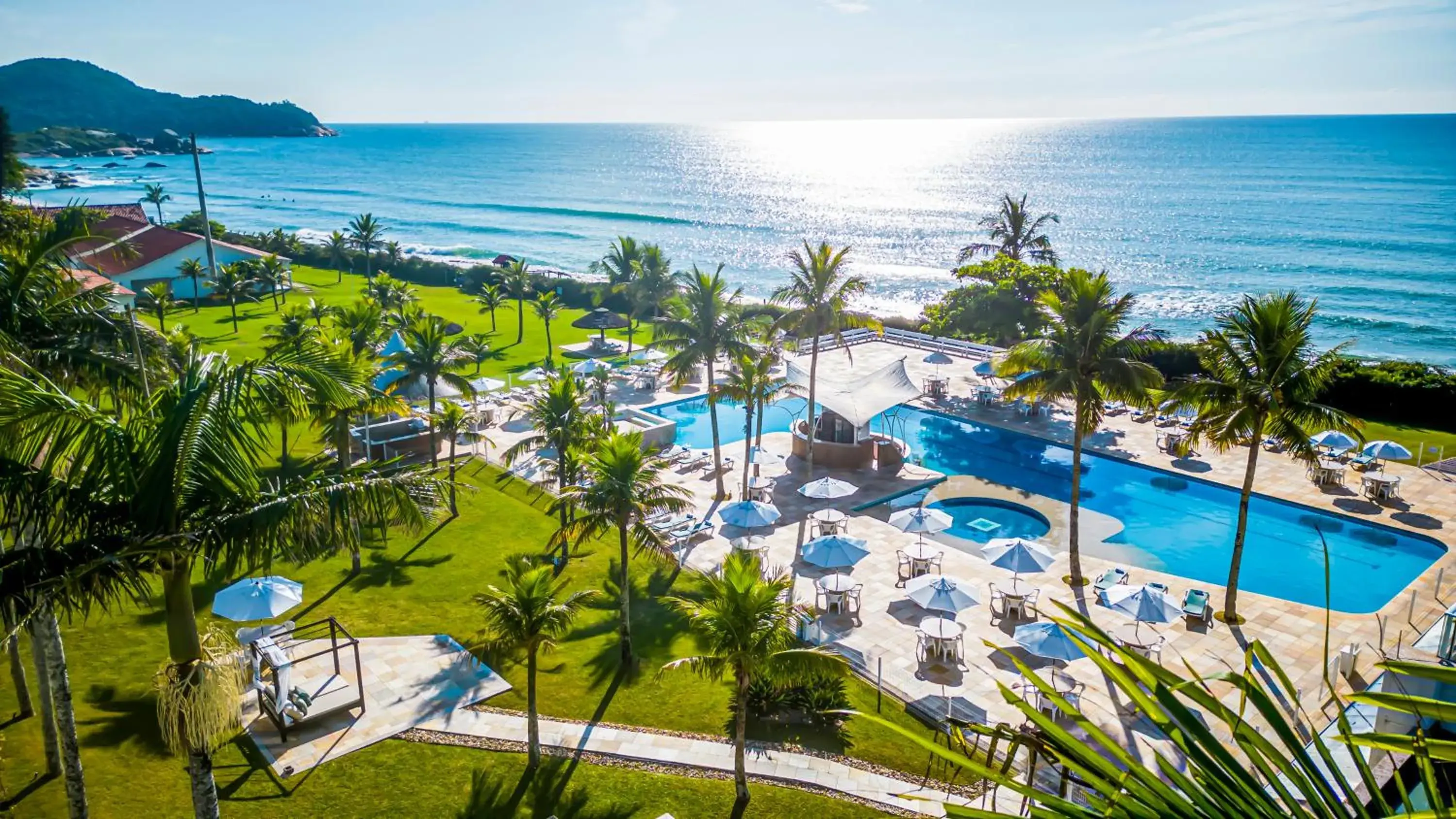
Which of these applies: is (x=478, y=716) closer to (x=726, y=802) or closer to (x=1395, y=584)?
(x=726, y=802)

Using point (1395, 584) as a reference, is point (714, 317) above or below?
above

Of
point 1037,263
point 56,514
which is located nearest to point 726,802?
point 56,514

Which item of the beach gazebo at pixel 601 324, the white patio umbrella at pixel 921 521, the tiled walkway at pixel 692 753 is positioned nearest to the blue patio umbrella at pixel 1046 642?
the tiled walkway at pixel 692 753

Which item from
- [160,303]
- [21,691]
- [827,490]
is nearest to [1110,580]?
[827,490]

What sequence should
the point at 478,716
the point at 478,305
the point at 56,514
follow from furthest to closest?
the point at 478,305 → the point at 478,716 → the point at 56,514

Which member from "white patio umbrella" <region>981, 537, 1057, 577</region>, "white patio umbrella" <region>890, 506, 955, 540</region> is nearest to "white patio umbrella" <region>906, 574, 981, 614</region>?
"white patio umbrella" <region>981, 537, 1057, 577</region>

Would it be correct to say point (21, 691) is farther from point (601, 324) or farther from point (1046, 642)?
point (601, 324)

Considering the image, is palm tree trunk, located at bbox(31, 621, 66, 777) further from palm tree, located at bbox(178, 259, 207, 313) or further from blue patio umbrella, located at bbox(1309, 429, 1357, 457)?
palm tree, located at bbox(178, 259, 207, 313)
